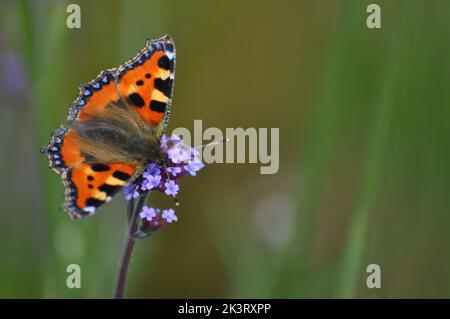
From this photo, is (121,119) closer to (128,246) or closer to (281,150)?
(128,246)

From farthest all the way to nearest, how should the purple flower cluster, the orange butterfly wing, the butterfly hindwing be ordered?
1. the orange butterfly wing
2. the purple flower cluster
3. the butterfly hindwing

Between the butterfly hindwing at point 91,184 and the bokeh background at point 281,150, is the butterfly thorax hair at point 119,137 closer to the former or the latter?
the butterfly hindwing at point 91,184

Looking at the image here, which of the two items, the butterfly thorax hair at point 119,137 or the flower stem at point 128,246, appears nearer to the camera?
the flower stem at point 128,246

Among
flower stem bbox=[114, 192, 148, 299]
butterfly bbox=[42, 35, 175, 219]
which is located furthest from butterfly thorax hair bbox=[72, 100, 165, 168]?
flower stem bbox=[114, 192, 148, 299]

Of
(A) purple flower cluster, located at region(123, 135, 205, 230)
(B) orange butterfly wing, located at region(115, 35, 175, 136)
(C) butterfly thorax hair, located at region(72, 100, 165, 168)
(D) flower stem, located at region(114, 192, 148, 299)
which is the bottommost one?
(D) flower stem, located at region(114, 192, 148, 299)

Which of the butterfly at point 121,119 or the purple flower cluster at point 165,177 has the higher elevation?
the butterfly at point 121,119

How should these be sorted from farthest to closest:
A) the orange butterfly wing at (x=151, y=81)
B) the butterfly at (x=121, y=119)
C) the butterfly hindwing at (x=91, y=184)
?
the orange butterfly wing at (x=151, y=81), the butterfly at (x=121, y=119), the butterfly hindwing at (x=91, y=184)

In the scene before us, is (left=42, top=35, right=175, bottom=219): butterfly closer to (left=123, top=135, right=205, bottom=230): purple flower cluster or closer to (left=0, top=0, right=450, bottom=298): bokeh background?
(left=123, top=135, right=205, bottom=230): purple flower cluster

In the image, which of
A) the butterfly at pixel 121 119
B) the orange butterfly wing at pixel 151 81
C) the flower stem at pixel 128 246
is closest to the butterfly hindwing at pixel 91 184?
the butterfly at pixel 121 119
